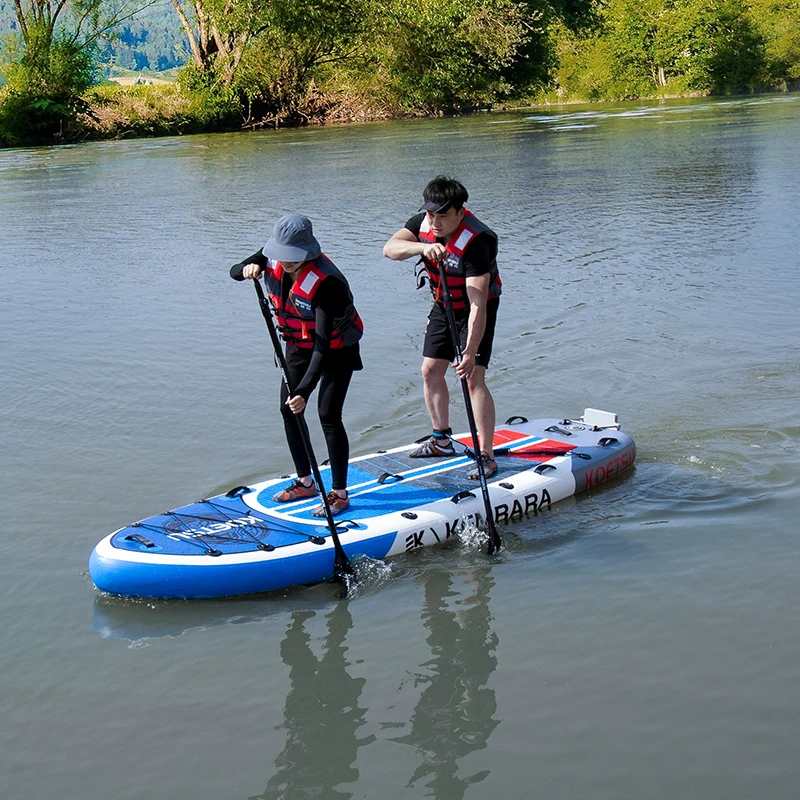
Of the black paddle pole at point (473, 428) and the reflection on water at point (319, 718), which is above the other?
the black paddle pole at point (473, 428)

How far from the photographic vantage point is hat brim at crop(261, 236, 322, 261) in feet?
18.4

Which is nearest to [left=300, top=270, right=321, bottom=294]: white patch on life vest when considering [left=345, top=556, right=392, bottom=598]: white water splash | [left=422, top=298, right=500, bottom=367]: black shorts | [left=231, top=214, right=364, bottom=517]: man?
[left=231, top=214, right=364, bottom=517]: man

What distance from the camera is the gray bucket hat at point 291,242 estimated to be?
562 centimetres

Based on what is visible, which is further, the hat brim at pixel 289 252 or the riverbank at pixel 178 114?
the riverbank at pixel 178 114

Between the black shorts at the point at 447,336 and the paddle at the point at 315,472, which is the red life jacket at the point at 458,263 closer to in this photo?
the black shorts at the point at 447,336

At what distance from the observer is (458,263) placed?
6375mm

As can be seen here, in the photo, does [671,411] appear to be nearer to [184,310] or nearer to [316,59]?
[184,310]

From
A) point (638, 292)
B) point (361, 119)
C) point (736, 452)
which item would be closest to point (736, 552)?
point (736, 452)

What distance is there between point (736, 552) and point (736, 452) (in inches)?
67.2

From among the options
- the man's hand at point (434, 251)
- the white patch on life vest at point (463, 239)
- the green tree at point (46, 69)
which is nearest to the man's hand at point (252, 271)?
the man's hand at point (434, 251)

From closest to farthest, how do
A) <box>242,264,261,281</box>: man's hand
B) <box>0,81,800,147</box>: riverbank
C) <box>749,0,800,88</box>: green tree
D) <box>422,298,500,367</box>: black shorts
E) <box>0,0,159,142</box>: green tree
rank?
<box>242,264,261,281</box>: man's hand, <box>422,298,500,367</box>: black shorts, <box>0,0,159,142</box>: green tree, <box>0,81,800,147</box>: riverbank, <box>749,0,800,88</box>: green tree

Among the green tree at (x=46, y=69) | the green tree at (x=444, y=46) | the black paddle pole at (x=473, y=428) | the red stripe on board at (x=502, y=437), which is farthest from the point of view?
the green tree at (x=444, y=46)

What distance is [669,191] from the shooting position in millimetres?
18938

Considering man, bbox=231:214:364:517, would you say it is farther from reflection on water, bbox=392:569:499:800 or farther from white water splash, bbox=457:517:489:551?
reflection on water, bbox=392:569:499:800
